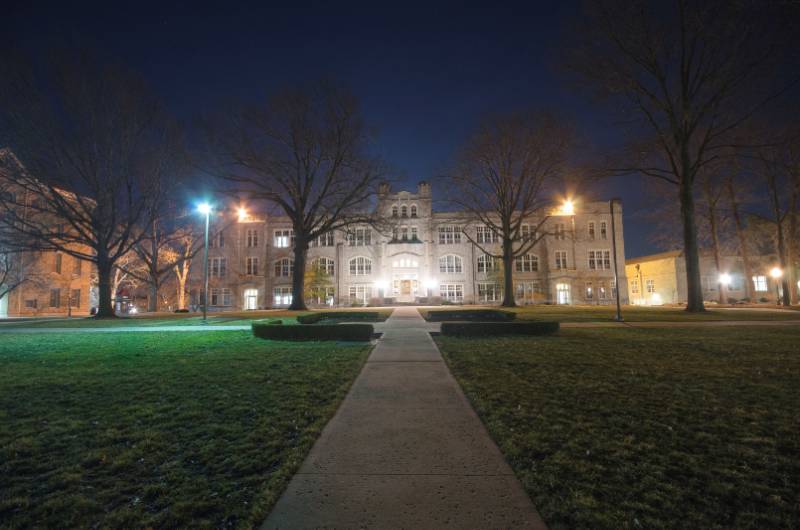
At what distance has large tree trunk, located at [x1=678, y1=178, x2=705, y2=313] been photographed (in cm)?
2118

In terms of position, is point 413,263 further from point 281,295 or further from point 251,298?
point 251,298

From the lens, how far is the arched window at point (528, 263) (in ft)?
160

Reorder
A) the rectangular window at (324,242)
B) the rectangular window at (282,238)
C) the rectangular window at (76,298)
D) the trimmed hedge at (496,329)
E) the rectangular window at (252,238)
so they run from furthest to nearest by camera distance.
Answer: the rectangular window at (282,238) < the rectangular window at (252,238) < the rectangular window at (324,242) < the rectangular window at (76,298) < the trimmed hedge at (496,329)

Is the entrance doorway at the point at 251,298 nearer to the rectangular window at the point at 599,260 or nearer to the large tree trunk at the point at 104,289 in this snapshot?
the large tree trunk at the point at 104,289

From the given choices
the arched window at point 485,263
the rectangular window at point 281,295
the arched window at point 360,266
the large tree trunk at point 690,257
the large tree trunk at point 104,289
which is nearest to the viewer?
the large tree trunk at point 690,257

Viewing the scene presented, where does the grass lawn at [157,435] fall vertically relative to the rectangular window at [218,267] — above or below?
below

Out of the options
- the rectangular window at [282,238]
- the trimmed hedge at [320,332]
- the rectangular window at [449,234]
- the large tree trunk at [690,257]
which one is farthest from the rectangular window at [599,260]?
the trimmed hedge at [320,332]

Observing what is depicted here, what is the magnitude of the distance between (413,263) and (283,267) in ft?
55.5

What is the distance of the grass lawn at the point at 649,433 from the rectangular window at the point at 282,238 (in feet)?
147

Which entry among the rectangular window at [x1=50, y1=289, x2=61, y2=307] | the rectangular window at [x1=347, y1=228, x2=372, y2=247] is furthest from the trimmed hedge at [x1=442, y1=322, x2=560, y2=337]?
the rectangular window at [x1=50, y1=289, x2=61, y2=307]

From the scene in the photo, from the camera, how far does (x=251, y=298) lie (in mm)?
49625

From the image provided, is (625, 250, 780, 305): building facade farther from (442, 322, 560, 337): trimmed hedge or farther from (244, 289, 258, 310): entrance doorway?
(244, 289, 258, 310): entrance doorway

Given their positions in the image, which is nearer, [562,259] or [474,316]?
[474,316]

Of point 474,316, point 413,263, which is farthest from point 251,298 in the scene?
point 474,316
